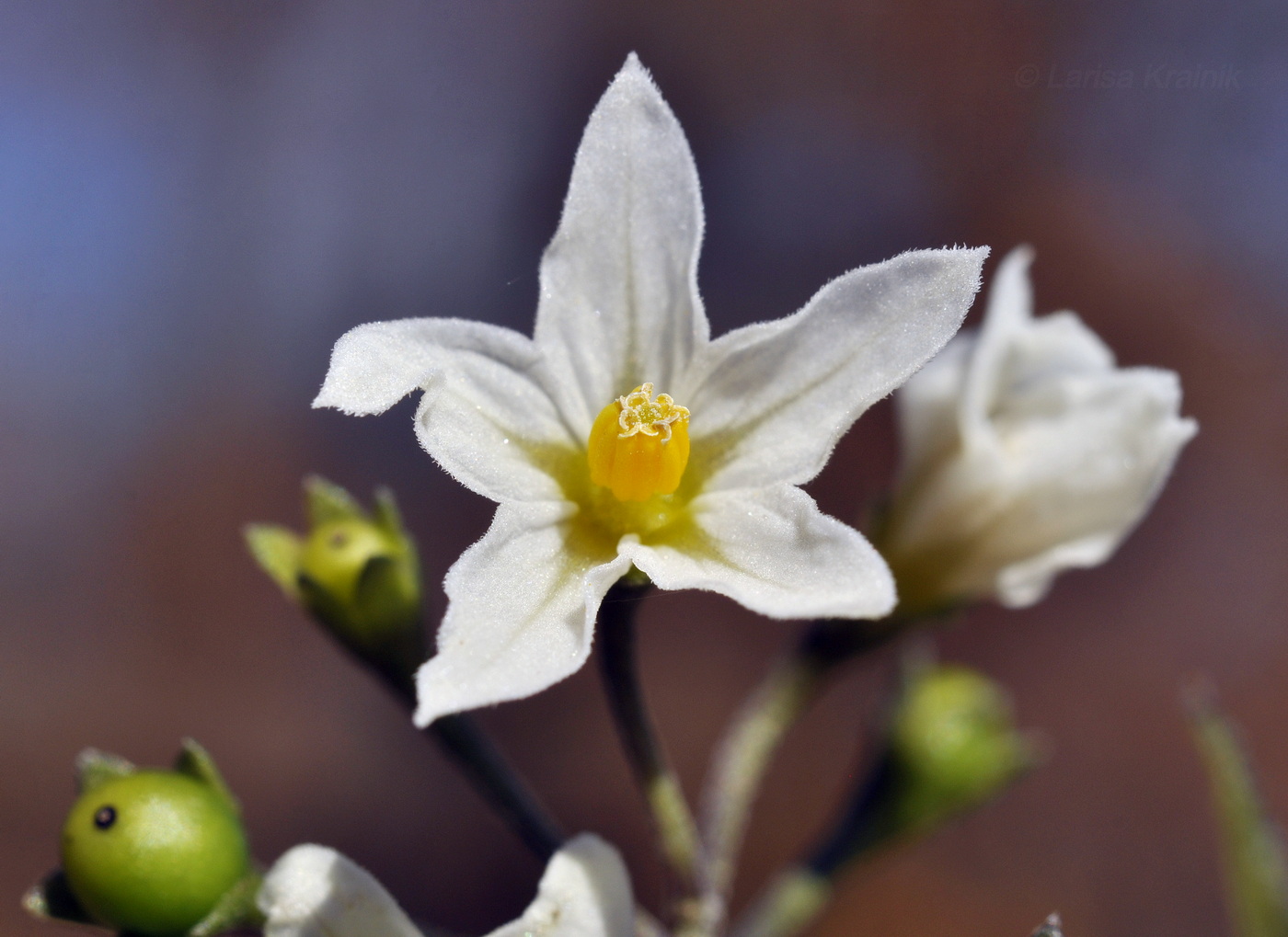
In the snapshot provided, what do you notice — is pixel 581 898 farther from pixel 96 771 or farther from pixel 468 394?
pixel 96 771

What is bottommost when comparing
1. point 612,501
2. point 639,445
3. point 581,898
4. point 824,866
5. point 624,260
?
point 824,866

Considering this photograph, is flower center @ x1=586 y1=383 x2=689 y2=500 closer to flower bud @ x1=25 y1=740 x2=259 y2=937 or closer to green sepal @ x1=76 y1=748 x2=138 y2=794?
flower bud @ x1=25 y1=740 x2=259 y2=937

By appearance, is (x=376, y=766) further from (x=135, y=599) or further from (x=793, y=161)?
(x=793, y=161)

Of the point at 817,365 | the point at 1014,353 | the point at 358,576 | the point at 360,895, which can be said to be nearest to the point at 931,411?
the point at 1014,353

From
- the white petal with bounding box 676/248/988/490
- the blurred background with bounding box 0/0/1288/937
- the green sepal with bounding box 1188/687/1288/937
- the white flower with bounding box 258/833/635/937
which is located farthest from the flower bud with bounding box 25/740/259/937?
the blurred background with bounding box 0/0/1288/937

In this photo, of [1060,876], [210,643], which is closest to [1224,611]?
[1060,876]

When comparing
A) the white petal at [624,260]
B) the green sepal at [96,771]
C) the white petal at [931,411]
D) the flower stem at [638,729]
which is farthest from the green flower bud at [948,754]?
the green sepal at [96,771]
